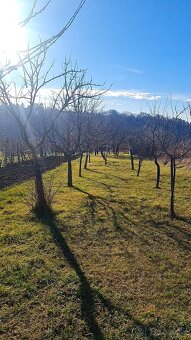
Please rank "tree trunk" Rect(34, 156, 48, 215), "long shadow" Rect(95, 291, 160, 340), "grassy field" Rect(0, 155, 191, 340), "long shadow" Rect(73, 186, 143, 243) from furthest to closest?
"tree trunk" Rect(34, 156, 48, 215) → "long shadow" Rect(73, 186, 143, 243) → "grassy field" Rect(0, 155, 191, 340) → "long shadow" Rect(95, 291, 160, 340)

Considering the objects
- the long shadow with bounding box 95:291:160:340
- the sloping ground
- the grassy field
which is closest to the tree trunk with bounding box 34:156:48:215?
the grassy field

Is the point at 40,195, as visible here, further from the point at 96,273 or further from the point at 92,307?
the point at 92,307

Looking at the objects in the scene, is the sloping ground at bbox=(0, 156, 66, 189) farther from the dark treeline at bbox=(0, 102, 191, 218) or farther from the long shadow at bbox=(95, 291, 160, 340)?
the long shadow at bbox=(95, 291, 160, 340)

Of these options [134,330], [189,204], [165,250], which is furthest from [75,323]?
[189,204]

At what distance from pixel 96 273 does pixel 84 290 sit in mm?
926

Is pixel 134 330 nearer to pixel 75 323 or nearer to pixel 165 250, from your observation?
pixel 75 323

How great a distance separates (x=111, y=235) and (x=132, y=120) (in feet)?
498

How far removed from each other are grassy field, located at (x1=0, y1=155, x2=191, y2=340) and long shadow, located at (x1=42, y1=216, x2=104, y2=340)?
0.06 feet

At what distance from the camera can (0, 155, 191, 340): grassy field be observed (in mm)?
5789

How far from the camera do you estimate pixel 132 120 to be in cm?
15912

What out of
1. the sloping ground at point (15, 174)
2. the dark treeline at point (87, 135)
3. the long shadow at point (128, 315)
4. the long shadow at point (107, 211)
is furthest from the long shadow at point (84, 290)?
the sloping ground at point (15, 174)

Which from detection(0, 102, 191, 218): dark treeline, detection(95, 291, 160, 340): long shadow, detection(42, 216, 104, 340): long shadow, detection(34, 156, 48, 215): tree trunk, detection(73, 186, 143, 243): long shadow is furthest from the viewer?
detection(0, 102, 191, 218): dark treeline

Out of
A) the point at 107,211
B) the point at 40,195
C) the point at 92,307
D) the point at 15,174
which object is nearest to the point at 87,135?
the point at 15,174

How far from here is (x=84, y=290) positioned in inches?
273
